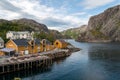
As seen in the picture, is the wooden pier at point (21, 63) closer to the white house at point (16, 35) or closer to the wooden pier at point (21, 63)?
the wooden pier at point (21, 63)

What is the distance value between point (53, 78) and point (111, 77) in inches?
751

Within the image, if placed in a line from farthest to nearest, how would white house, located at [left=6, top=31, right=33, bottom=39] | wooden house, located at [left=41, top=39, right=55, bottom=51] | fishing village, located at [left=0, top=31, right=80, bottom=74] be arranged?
white house, located at [left=6, top=31, right=33, bottom=39] → wooden house, located at [left=41, top=39, right=55, bottom=51] → fishing village, located at [left=0, top=31, right=80, bottom=74]

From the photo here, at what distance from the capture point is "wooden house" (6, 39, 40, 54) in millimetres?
91312

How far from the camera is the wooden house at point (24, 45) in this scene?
9131 cm

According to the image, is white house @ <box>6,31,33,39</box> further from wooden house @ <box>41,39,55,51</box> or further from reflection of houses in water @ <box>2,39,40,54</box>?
reflection of houses in water @ <box>2,39,40,54</box>

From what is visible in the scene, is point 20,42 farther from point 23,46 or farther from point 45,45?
point 45,45

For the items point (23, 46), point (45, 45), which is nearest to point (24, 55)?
point (23, 46)

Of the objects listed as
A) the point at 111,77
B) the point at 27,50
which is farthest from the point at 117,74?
the point at 27,50

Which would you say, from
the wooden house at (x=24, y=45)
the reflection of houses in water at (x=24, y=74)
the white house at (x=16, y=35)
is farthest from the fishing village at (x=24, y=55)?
the white house at (x=16, y=35)

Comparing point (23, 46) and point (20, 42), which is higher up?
point (20, 42)

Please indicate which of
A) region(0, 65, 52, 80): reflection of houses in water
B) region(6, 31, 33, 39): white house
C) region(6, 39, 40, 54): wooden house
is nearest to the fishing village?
region(6, 39, 40, 54): wooden house

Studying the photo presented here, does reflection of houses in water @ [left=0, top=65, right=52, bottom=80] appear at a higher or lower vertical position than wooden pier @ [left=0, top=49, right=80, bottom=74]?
lower

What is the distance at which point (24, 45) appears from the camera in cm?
9369

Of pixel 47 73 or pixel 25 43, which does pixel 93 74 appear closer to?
pixel 47 73
